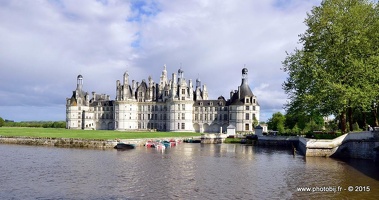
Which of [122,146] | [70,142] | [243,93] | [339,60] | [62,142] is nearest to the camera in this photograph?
[339,60]

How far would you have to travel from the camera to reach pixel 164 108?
4181 inches

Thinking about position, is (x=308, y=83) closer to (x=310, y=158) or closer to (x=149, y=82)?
(x=310, y=158)

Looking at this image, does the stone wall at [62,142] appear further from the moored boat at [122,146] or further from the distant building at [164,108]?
the distant building at [164,108]

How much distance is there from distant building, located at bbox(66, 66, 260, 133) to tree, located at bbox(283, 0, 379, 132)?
53.9 meters

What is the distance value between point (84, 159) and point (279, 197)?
2249 centimetres

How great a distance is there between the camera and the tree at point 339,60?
36281 millimetres

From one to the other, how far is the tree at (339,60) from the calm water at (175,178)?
633 centimetres

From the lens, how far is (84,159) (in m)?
36.3

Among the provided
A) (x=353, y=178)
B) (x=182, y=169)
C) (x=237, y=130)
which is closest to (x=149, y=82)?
(x=237, y=130)

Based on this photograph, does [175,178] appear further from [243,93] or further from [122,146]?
[243,93]

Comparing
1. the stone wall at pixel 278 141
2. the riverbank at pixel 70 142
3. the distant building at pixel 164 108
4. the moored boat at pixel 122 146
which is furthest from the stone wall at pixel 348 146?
the distant building at pixel 164 108

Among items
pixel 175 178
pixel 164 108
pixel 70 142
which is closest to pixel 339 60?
pixel 175 178

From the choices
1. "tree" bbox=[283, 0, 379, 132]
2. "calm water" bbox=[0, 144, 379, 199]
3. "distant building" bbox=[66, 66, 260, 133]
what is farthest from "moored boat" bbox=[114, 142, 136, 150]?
"distant building" bbox=[66, 66, 260, 133]

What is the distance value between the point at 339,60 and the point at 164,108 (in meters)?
72.2
